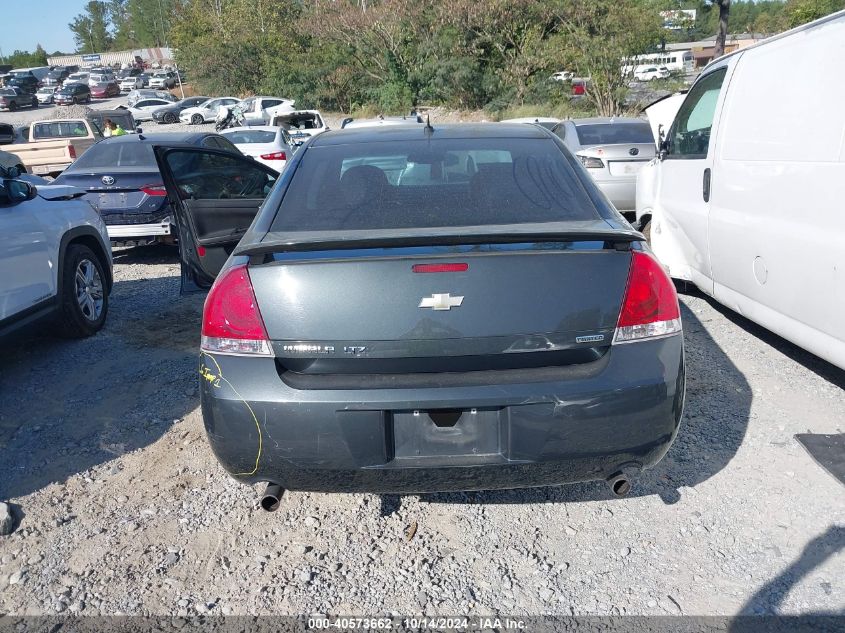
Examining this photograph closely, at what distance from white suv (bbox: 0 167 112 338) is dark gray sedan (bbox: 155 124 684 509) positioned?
9.19 feet

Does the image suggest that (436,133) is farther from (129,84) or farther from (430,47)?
(129,84)

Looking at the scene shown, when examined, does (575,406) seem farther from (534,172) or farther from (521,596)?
(534,172)

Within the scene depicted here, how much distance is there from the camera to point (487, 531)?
A: 3.18m

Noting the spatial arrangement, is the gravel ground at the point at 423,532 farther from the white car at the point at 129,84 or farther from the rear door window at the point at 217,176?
the white car at the point at 129,84

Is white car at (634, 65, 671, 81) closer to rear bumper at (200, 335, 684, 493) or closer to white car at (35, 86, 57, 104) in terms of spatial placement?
rear bumper at (200, 335, 684, 493)

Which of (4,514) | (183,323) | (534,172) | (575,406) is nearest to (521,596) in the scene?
(575,406)

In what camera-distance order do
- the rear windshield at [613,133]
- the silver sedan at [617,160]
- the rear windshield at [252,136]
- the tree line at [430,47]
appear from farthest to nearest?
the tree line at [430,47]
the rear windshield at [252,136]
the rear windshield at [613,133]
the silver sedan at [617,160]

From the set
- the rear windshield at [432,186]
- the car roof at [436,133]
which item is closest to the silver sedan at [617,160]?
the car roof at [436,133]

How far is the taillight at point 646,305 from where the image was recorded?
8.80 ft

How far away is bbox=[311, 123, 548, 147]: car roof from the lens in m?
3.76

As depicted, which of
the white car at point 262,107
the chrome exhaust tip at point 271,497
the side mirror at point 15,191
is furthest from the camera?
the white car at point 262,107

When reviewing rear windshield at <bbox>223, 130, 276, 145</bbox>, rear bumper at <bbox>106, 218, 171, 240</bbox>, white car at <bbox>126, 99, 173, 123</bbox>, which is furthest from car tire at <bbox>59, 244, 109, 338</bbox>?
white car at <bbox>126, 99, 173, 123</bbox>

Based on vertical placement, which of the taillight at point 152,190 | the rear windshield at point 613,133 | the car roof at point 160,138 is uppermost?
the car roof at point 160,138

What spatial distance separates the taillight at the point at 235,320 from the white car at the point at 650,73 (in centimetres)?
3024
